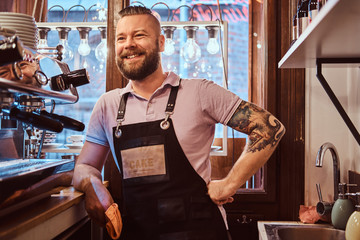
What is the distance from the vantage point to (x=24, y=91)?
1.13 meters

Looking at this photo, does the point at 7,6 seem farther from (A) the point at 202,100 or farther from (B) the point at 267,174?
(B) the point at 267,174

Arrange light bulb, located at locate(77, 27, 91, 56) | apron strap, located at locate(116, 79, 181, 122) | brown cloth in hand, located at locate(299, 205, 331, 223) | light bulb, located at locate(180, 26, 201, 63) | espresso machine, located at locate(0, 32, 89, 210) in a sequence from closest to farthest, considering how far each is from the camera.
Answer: espresso machine, located at locate(0, 32, 89, 210)
apron strap, located at locate(116, 79, 181, 122)
brown cloth in hand, located at locate(299, 205, 331, 223)
light bulb, located at locate(180, 26, 201, 63)
light bulb, located at locate(77, 27, 91, 56)

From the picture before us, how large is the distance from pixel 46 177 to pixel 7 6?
1.82 metres

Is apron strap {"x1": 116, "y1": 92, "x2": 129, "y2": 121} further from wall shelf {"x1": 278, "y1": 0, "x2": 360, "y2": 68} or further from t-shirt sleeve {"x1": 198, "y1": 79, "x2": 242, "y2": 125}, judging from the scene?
wall shelf {"x1": 278, "y1": 0, "x2": 360, "y2": 68}

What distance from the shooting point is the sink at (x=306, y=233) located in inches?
73.1

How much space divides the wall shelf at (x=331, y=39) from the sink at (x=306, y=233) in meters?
0.62

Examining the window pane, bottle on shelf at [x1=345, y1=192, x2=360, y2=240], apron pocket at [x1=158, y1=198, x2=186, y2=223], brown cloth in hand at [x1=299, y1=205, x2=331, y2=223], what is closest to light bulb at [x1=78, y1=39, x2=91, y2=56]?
the window pane

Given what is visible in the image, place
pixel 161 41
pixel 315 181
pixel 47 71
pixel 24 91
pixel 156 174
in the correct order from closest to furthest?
pixel 24 91
pixel 47 71
pixel 156 174
pixel 161 41
pixel 315 181

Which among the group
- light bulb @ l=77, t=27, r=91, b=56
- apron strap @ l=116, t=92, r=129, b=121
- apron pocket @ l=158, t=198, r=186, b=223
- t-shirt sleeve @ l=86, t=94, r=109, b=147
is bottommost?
apron pocket @ l=158, t=198, r=186, b=223

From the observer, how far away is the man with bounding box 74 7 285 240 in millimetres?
1515

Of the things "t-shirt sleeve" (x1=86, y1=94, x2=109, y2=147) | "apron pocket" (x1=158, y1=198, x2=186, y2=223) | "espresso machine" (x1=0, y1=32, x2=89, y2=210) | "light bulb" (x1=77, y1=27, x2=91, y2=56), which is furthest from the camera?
"light bulb" (x1=77, y1=27, x2=91, y2=56)

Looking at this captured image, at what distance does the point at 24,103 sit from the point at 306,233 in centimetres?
146

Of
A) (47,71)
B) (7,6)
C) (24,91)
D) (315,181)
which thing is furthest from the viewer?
(7,6)

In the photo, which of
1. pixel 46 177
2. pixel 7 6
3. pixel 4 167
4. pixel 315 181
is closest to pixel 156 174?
pixel 46 177
